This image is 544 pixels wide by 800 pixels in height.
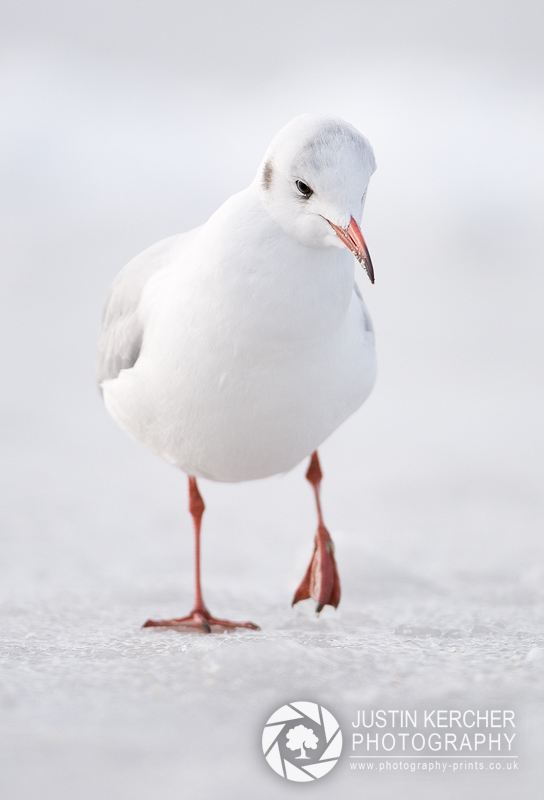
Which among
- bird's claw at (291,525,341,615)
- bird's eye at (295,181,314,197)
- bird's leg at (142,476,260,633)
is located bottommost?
bird's leg at (142,476,260,633)

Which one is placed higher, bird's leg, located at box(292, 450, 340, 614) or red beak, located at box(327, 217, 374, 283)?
red beak, located at box(327, 217, 374, 283)

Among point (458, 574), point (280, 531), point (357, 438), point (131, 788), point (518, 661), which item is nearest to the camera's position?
point (131, 788)

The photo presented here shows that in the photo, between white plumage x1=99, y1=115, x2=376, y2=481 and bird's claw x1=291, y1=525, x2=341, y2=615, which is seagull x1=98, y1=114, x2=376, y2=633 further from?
bird's claw x1=291, y1=525, x2=341, y2=615

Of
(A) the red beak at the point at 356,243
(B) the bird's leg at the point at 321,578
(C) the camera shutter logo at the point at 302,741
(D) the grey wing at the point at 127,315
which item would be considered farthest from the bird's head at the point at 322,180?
(B) the bird's leg at the point at 321,578

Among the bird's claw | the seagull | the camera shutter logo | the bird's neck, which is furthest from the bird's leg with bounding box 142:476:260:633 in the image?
the bird's neck

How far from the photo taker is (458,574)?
437 cm

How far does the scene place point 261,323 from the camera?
2.59 metres

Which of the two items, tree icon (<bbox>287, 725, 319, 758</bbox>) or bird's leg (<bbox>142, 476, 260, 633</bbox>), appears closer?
tree icon (<bbox>287, 725, 319, 758</bbox>)

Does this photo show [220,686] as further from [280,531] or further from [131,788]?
[280,531]

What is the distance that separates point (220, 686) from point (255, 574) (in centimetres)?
230

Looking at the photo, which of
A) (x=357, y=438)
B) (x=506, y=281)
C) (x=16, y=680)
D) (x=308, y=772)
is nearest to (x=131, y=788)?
(x=308, y=772)

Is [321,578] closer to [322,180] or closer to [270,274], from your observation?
[270,274]

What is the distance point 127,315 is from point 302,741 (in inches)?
64.5

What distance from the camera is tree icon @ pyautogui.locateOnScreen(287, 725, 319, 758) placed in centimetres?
209
